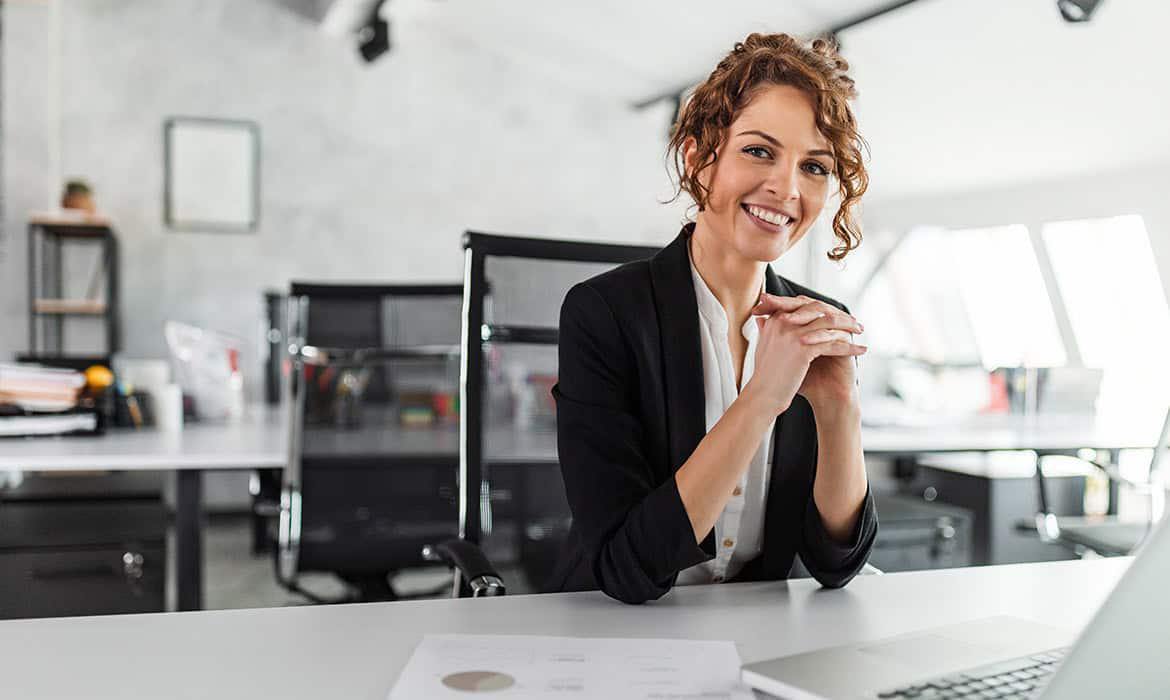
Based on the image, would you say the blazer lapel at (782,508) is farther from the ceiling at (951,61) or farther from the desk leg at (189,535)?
the ceiling at (951,61)

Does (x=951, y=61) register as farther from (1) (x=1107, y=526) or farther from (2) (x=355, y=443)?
(2) (x=355, y=443)

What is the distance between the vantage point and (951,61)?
4508 millimetres

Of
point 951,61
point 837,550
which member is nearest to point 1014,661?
point 837,550

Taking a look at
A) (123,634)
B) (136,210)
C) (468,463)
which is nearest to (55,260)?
(136,210)

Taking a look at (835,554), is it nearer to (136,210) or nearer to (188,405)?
(188,405)

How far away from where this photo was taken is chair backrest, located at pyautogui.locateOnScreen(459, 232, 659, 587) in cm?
151

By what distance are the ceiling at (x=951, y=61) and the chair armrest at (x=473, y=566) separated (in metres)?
2.40

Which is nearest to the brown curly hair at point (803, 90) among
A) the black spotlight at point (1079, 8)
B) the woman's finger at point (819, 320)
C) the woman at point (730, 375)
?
the woman at point (730, 375)

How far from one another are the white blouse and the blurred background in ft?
0.59

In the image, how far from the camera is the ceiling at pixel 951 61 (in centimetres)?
408

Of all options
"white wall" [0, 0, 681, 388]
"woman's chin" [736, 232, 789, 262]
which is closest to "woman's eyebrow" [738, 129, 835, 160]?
"woman's chin" [736, 232, 789, 262]

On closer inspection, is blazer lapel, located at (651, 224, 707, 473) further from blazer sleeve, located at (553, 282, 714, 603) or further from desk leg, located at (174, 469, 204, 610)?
desk leg, located at (174, 469, 204, 610)

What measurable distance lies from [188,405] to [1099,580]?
115 inches

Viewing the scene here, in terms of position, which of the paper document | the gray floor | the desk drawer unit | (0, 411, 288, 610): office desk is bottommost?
the gray floor
